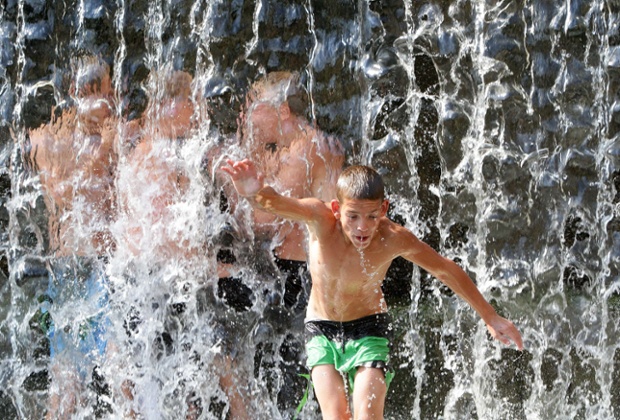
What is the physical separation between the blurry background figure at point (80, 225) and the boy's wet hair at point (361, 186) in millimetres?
1819

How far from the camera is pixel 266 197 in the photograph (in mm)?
3779

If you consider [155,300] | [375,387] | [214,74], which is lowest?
[375,387]

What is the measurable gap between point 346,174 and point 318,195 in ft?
3.92

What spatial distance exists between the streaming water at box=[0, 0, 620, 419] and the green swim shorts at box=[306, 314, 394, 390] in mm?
1220

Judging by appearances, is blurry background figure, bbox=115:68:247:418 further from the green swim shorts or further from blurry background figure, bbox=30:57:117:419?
the green swim shorts

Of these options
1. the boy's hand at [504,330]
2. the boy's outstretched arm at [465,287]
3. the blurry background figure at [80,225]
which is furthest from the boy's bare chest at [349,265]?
the blurry background figure at [80,225]

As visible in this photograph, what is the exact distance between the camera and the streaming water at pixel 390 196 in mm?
5281

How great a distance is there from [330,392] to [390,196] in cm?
189

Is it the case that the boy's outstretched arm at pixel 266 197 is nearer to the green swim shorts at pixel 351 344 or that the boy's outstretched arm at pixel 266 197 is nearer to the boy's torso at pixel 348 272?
the boy's torso at pixel 348 272

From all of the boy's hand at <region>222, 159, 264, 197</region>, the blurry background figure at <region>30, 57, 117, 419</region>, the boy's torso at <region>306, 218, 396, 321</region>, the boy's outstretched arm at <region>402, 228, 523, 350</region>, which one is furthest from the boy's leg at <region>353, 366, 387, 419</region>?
the blurry background figure at <region>30, 57, 117, 419</region>

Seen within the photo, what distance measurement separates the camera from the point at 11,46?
5.90 metres

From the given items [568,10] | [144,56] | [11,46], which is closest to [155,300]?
[144,56]

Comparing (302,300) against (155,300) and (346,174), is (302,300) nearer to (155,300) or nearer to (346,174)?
(155,300)

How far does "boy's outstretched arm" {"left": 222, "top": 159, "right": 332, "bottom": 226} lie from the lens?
3.71m
